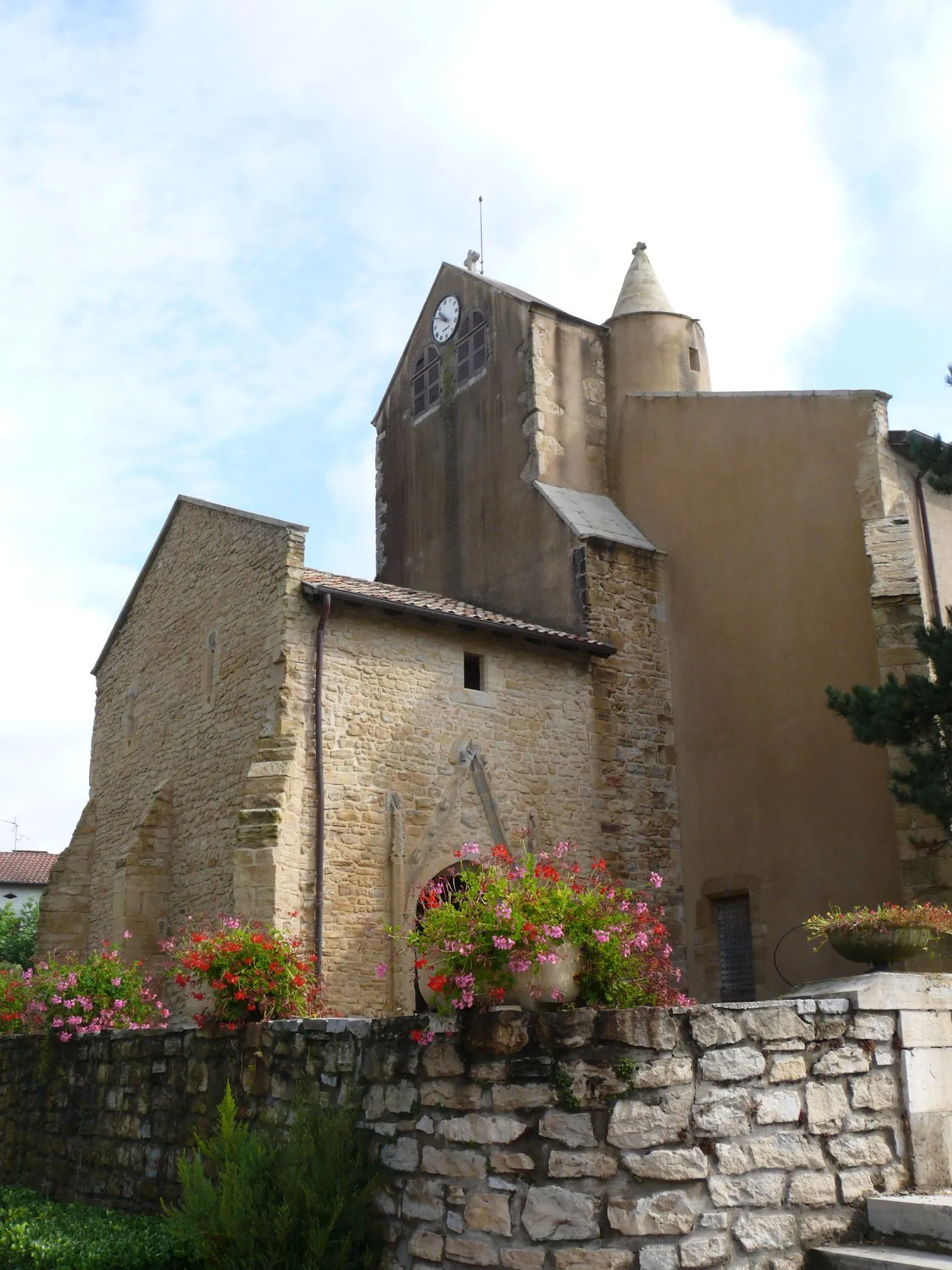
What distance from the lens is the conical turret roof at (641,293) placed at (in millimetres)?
18891

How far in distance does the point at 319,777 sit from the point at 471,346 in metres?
8.66

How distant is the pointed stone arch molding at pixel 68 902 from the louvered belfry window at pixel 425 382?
8.50 meters

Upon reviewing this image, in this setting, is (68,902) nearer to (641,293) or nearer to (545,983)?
(641,293)

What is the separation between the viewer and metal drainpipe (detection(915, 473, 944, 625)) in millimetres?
14352

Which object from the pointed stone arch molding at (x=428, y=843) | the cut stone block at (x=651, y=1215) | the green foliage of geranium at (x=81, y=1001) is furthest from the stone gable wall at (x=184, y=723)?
the cut stone block at (x=651, y=1215)

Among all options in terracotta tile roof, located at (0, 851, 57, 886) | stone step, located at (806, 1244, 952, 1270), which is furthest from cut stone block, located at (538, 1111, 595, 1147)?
terracotta tile roof, located at (0, 851, 57, 886)

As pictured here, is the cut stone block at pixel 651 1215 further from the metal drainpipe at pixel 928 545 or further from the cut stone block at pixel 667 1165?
the metal drainpipe at pixel 928 545

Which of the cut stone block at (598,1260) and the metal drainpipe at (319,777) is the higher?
the metal drainpipe at (319,777)

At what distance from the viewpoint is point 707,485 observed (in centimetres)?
1667

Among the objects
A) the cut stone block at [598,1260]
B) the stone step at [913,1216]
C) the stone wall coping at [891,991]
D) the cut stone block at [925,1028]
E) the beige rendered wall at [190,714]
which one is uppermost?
the beige rendered wall at [190,714]

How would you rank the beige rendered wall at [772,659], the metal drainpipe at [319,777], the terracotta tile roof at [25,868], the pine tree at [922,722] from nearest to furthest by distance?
the pine tree at [922,722] < the metal drainpipe at [319,777] < the beige rendered wall at [772,659] < the terracotta tile roof at [25,868]

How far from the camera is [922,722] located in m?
11.6

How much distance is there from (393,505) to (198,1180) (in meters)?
14.6

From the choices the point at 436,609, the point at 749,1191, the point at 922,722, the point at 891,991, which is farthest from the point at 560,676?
the point at 749,1191
